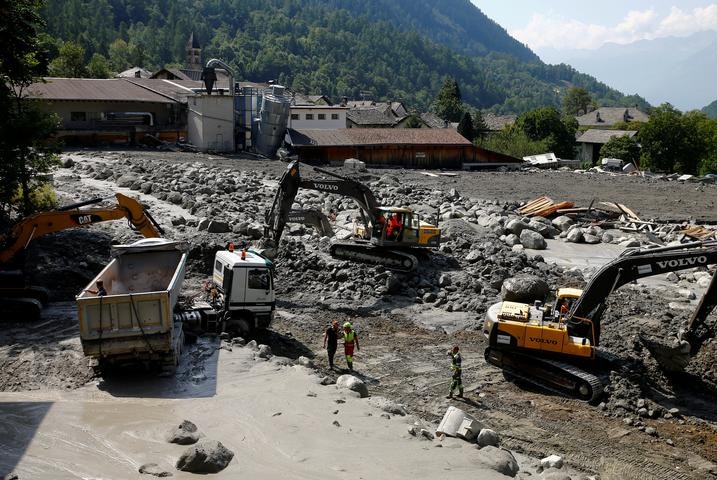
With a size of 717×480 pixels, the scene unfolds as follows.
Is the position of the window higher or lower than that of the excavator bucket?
higher

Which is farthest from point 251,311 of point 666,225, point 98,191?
point 666,225

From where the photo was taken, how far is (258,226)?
2605cm

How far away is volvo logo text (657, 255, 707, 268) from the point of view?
1466cm

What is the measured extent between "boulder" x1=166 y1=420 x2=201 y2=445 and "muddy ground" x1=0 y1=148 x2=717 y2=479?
346 centimetres

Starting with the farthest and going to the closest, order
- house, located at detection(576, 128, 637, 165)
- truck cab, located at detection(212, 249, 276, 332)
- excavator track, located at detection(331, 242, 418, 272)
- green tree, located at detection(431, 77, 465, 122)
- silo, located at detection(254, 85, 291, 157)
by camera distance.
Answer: green tree, located at detection(431, 77, 465, 122)
house, located at detection(576, 128, 637, 165)
silo, located at detection(254, 85, 291, 157)
excavator track, located at detection(331, 242, 418, 272)
truck cab, located at detection(212, 249, 276, 332)

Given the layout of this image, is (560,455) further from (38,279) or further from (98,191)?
(98,191)

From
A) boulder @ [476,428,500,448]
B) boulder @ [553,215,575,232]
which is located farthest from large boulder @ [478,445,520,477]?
boulder @ [553,215,575,232]

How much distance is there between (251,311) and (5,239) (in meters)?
6.54

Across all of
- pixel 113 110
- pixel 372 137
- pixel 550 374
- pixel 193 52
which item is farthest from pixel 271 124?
pixel 193 52

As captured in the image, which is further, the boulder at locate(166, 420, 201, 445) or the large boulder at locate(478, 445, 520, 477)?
the boulder at locate(166, 420, 201, 445)

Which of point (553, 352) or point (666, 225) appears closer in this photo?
point (553, 352)

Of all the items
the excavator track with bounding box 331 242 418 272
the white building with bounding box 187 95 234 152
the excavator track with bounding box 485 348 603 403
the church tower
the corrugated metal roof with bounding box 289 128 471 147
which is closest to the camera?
the excavator track with bounding box 485 348 603 403

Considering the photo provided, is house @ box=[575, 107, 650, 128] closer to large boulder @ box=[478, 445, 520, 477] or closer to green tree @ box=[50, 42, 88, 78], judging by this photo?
green tree @ box=[50, 42, 88, 78]

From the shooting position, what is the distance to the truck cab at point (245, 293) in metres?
17.3
